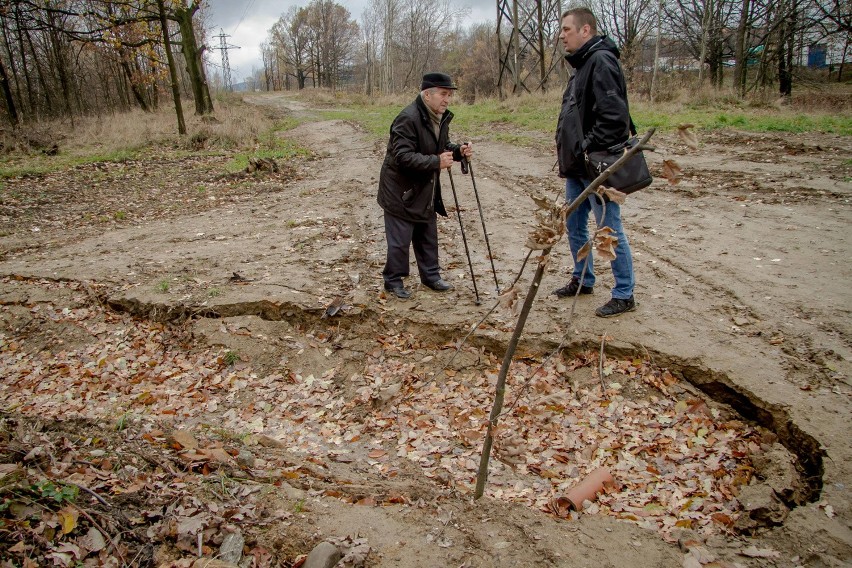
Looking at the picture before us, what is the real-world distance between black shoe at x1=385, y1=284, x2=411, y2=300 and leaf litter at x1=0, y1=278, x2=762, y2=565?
1.85 ft

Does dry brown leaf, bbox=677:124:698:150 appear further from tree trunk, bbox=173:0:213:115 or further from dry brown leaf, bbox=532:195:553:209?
tree trunk, bbox=173:0:213:115

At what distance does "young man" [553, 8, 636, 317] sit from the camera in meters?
4.09

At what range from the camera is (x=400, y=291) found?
5.54 metres

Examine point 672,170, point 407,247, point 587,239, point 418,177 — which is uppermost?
point 672,170

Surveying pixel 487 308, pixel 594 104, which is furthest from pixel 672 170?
pixel 487 308

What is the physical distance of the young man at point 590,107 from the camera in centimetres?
409

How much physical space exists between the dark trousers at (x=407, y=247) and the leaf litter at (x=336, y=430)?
0.77m

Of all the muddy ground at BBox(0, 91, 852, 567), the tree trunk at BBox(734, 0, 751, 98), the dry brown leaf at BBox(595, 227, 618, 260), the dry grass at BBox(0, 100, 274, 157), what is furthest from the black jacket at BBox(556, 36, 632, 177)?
the tree trunk at BBox(734, 0, 751, 98)

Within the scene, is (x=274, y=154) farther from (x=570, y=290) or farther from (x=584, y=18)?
(x=584, y=18)

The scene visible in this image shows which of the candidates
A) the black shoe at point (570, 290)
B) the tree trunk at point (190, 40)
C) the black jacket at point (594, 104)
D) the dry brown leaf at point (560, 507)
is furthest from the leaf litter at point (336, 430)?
the tree trunk at point (190, 40)

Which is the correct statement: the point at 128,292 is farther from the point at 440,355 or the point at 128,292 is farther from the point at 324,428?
the point at 440,355

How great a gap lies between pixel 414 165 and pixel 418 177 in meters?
0.31

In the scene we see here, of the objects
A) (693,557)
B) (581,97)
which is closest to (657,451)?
(693,557)

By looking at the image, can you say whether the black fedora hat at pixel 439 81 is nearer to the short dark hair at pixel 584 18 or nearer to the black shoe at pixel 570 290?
the short dark hair at pixel 584 18
